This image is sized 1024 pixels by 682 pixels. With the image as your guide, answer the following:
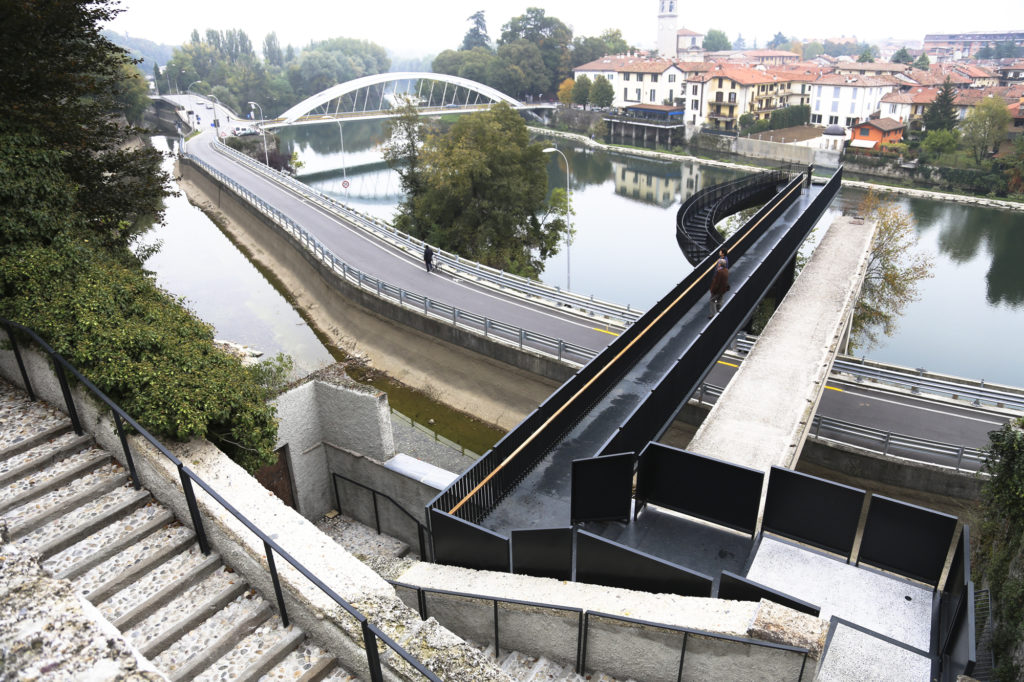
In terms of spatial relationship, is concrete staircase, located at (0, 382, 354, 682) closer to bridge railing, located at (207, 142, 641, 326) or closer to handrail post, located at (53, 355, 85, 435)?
handrail post, located at (53, 355, 85, 435)

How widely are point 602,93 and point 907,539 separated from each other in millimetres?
107377

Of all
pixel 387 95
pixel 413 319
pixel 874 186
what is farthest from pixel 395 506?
pixel 387 95

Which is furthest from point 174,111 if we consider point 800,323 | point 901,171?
point 800,323

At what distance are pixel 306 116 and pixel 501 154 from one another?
257ft

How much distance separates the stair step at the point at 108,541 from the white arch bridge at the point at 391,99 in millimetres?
99689

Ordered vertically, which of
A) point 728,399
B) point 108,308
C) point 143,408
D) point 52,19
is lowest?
point 728,399

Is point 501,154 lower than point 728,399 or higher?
higher

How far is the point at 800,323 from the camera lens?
18.0 metres

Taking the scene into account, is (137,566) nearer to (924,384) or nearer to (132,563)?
(132,563)

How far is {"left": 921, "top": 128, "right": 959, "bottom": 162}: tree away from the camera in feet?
234

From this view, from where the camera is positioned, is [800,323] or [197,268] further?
[197,268]

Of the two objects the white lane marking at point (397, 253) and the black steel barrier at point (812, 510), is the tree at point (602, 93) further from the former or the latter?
the black steel barrier at point (812, 510)

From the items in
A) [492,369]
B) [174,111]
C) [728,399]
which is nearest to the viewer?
[728,399]

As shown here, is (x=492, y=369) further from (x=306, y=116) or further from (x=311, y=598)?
(x=306, y=116)
